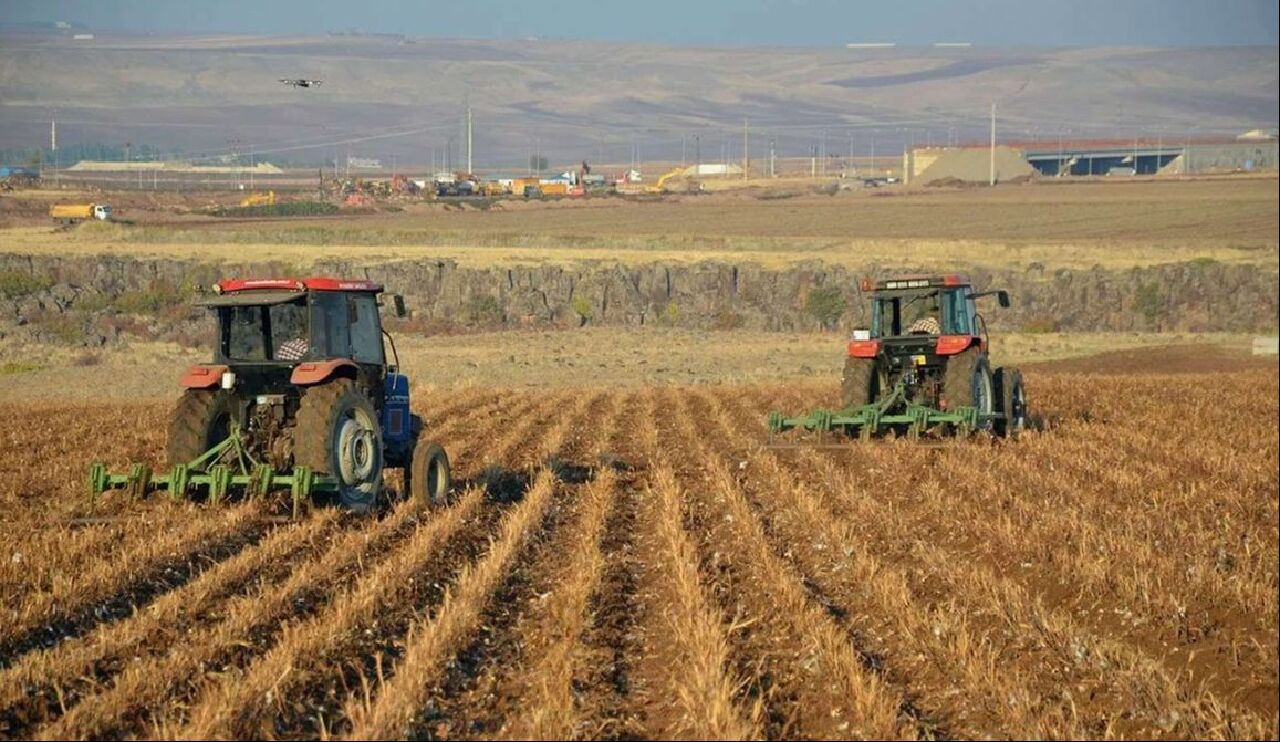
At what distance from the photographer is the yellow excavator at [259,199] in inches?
1993

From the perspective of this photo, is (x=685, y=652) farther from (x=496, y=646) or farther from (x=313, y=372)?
(x=313, y=372)

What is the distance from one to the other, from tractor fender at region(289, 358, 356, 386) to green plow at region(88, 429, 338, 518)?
732 millimetres

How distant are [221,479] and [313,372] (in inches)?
43.5

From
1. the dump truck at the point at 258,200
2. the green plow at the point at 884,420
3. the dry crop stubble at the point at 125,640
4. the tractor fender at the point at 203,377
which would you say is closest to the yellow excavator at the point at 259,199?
the dump truck at the point at 258,200

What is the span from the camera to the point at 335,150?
80.4 meters

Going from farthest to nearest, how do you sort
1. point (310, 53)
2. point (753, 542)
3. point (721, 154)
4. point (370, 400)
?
point (721, 154) → point (310, 53) → point (370, 400) → point (753, 542)

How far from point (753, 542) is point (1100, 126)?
183645 millimetres

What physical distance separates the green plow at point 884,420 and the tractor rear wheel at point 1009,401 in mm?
161

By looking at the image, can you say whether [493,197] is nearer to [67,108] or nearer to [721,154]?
[67,108]

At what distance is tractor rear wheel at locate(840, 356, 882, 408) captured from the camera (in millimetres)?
18516

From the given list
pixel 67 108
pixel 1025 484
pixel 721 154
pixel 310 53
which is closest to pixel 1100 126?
pixel 721 154

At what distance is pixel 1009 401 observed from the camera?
61.1ft

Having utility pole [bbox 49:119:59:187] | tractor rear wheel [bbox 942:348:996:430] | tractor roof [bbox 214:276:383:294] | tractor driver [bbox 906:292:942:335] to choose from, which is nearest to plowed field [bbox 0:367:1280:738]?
tractor rear wheel [bbox 942:348:996:430]

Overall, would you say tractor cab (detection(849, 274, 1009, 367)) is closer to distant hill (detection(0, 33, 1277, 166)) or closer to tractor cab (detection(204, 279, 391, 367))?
distant hill (detection(0, 33, 1277, 166))
